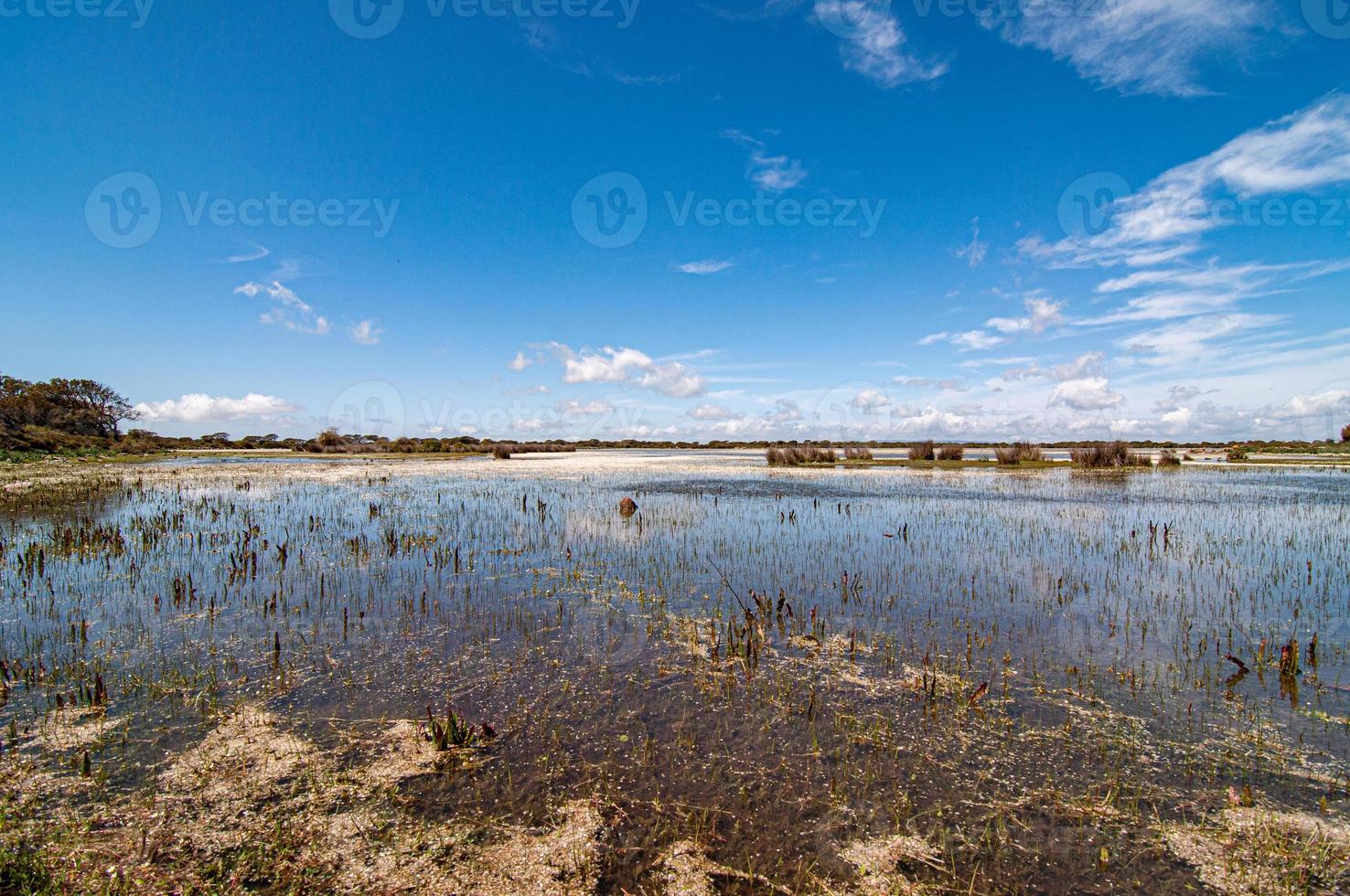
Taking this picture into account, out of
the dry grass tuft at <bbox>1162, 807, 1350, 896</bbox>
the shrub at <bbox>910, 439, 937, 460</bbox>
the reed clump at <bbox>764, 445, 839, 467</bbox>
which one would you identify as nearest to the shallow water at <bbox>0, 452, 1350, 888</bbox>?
the dry grass tuft at <bbox>1162, 807, 1350, 896</bbox>

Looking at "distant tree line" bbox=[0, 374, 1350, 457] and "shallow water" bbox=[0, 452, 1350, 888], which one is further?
"distant tree line" bbox=[0, 374, 1350, 457]

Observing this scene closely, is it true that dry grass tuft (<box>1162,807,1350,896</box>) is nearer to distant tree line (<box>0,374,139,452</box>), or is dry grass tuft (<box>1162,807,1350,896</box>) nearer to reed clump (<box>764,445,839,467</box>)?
reed clump (<box>764,445,839,467</box>)

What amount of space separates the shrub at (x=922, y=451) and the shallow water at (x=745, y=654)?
31719mm

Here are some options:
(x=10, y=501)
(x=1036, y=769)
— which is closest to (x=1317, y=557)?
(x=1036, y=769)

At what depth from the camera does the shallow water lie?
4.95 meters

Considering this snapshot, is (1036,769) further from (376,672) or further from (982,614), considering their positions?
(376,672)

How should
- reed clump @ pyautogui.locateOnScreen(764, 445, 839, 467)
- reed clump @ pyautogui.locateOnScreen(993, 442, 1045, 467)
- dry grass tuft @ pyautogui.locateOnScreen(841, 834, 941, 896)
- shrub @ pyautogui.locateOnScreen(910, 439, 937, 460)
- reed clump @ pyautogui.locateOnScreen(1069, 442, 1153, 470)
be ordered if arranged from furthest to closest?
1. reed clump @ pyautogui.locateOnScreen(764, 445, 839, 467)
2. shrub @ pyautogui.locateOnScreen(910, 439, 937, 460)
3. reed clump @ pyautogui.locateOnScreen(993, 442, 1045, 467)
4. reed clump @ pyautogui.locateOnScreen(1069, 442, 1153, 470)
5. dry grass tuft @ pyautogui.locateOnScreen(841, 834, 941, 896)

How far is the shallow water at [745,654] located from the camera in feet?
16.3

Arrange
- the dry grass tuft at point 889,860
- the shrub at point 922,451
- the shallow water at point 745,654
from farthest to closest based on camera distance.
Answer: the shrub at point 922,451, the shallow water at point 745,654, the dry grass tuft at point 889,860

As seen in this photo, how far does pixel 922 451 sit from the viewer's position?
5016 centimetres

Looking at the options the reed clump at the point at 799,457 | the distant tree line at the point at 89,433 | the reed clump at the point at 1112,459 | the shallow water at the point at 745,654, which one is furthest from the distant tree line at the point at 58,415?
the reed clump at the point at 1112,459

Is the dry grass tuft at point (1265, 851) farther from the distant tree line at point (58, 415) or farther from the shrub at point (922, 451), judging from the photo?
the distant tree line at point (58, 415)

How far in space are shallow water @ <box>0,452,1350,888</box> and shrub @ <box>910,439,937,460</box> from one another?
31719 mm

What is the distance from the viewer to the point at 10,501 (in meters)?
22.5
